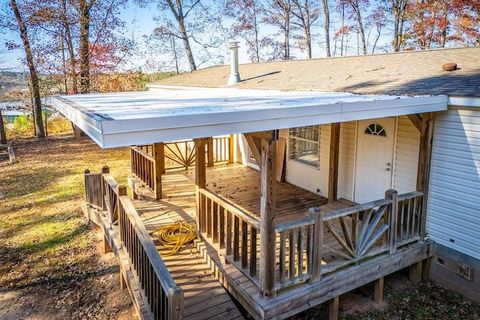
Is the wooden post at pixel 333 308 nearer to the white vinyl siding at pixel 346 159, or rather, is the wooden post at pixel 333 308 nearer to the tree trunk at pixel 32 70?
the white vinyl siding at pixel 346 159

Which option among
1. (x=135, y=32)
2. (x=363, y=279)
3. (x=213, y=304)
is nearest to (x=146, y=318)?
(x=213, y=304)

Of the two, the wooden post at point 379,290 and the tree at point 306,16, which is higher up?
the tree at point 306,16

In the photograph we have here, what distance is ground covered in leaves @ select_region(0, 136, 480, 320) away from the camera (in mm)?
4969

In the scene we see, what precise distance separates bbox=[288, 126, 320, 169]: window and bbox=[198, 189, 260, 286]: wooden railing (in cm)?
342

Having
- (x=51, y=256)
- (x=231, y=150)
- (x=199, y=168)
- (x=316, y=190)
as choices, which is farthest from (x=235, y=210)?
(x=231, y=150)

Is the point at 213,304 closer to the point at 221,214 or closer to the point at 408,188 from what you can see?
the point at 221,214

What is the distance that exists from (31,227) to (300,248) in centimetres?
650

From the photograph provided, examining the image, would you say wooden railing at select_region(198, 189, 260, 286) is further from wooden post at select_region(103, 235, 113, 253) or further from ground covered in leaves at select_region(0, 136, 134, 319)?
wooden post at select_region(103, 235, 113, 253)

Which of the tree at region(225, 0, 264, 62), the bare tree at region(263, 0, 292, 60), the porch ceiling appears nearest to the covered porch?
the porch ceiling

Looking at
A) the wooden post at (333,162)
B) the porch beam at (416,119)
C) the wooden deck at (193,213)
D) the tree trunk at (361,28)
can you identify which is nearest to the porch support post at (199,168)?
the wooden deck at (193,213)

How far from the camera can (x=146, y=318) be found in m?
3.93

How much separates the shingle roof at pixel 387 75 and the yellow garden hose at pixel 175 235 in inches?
150

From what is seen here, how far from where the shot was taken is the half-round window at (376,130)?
641 centimetres

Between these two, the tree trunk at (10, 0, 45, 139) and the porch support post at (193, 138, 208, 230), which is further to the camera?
the tree trunk at (10, 0, 45, 139)
